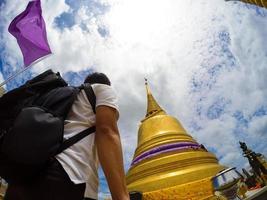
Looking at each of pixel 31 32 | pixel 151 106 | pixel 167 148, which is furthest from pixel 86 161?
pixel 151 106

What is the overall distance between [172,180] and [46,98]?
38.1ft

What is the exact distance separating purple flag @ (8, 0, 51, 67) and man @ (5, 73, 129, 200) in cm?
429

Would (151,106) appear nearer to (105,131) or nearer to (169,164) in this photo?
(169,164)

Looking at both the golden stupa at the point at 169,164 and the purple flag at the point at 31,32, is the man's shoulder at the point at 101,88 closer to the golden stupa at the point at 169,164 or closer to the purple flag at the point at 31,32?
the purple flag at the point at 31,32

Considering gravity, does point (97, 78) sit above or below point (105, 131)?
above

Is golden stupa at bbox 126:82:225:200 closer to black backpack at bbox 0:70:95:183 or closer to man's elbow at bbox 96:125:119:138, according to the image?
man's elbow at bbox 96:125:119:138

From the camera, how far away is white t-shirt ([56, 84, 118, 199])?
152cm

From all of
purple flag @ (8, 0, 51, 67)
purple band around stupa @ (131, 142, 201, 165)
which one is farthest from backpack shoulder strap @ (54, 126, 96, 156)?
purple band around stupa @ (131, 142, 201, 165)

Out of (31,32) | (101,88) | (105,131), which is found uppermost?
(31,32)

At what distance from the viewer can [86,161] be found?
1595mm

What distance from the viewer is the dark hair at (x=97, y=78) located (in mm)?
1943

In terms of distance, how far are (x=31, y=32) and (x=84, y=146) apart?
5.02 metres

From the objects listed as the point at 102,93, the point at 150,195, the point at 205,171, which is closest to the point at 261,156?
the point at 205,171

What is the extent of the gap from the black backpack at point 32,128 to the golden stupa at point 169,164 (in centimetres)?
1014
